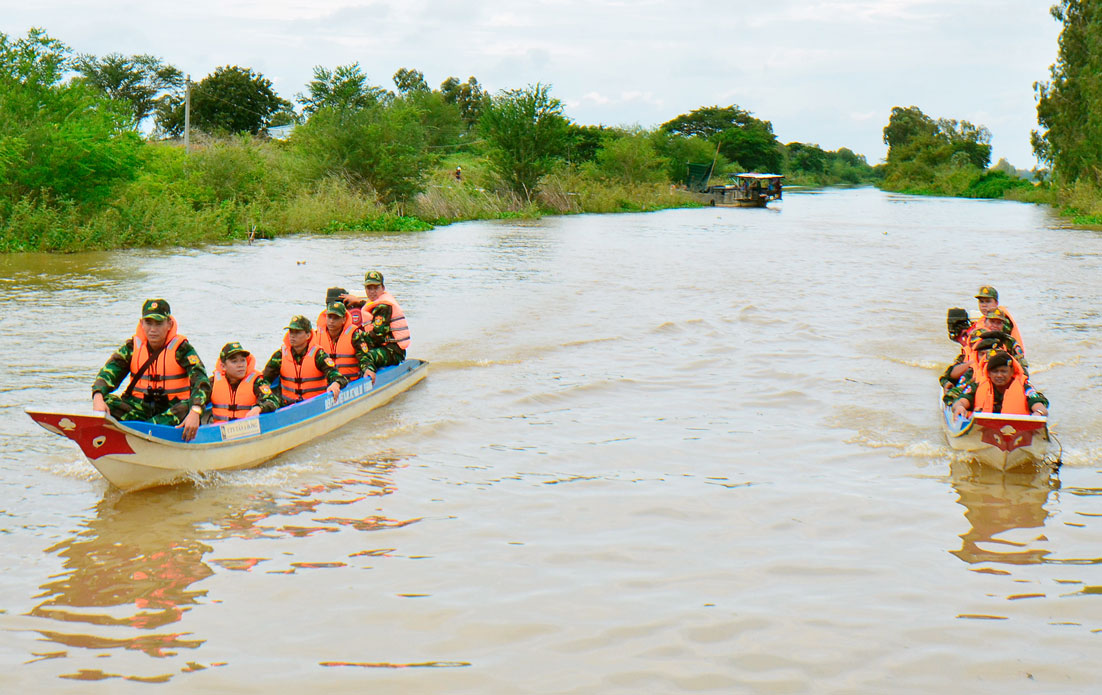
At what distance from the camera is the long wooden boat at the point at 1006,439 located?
7977 mm

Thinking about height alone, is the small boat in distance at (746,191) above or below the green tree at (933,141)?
below

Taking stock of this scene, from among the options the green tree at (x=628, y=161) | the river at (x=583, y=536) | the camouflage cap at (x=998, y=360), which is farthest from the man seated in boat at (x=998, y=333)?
the green tree at (x=628, y=161)

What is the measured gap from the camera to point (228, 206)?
30.4m

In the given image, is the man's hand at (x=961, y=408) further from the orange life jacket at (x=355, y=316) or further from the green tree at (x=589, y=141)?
the green tree at (x=589, y=141)

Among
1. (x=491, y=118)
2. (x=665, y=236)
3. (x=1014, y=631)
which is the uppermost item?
(x=491, y=118)

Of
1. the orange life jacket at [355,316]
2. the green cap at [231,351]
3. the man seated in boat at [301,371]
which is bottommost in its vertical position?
the man seated in boat at [301,371]

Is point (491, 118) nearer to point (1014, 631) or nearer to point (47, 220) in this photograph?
point (47, 220)

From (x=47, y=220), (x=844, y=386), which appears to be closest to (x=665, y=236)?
(x=47, y=220)

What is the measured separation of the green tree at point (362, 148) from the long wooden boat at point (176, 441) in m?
29.3

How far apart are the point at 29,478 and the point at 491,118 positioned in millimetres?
41988

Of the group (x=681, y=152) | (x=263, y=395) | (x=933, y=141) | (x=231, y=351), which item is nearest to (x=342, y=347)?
(x=263, y=395)

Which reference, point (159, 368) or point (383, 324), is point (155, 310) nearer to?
point (159, 368)

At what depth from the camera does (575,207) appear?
5181 centimetres

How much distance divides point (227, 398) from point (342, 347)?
222 cm
